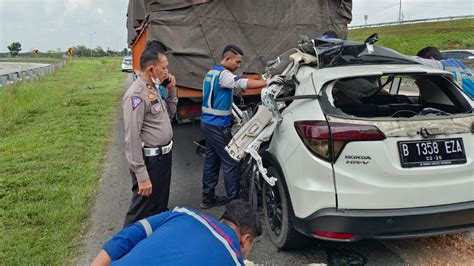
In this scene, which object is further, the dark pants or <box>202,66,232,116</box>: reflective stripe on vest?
the dark pants

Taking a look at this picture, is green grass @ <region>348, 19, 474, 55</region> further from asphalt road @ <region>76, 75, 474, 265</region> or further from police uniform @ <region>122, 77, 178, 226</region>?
police uniform @ <region>122, 77, 178, 226</region>

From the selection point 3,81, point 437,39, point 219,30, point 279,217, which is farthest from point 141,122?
point 437,39

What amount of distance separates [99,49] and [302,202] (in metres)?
98.3

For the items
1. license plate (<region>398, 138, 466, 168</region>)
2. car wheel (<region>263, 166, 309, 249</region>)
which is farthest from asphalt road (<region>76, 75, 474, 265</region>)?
license plate (<region>398, 138, 466, 168</region>)

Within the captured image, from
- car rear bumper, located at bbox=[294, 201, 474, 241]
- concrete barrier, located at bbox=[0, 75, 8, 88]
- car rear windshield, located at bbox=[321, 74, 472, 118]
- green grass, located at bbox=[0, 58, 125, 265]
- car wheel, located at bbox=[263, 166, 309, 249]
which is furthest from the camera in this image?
concrete barrier, located at bbox=[0, 75, 8, 88]

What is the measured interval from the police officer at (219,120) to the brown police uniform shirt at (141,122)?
1.18 meters

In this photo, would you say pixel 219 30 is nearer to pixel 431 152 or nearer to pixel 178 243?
pixel 431 152

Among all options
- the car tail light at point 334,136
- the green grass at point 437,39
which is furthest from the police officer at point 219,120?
the green grass at point 437,39

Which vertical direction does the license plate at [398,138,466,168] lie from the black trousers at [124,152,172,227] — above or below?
above

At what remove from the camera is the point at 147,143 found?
3322 millimetres

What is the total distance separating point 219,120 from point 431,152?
2267mm

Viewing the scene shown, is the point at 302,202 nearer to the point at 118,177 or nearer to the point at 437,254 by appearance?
the point at 437,254

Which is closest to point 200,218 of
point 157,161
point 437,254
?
point 157,161

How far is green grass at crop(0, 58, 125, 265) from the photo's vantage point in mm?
3873
